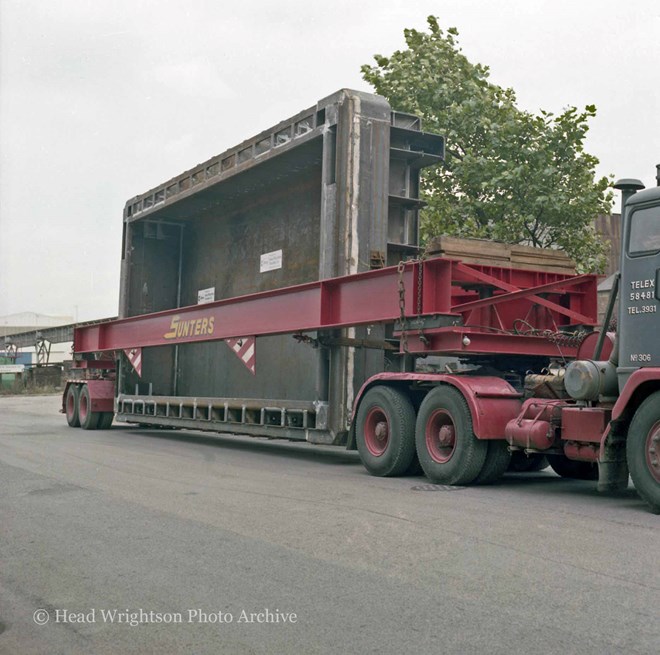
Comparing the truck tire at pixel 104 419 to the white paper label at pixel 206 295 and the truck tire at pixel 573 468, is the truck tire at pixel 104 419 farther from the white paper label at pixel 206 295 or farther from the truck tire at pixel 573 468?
the truck tire at pixel 573 468

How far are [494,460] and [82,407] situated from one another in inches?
528

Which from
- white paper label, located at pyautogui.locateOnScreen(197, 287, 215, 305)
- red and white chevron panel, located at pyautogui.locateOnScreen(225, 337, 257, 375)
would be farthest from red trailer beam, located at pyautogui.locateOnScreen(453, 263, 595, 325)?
white paper label, located at pyautogui.locateOnScreen(197, 287, 215, 305)

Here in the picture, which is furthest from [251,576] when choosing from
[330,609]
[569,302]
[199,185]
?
[199,185]

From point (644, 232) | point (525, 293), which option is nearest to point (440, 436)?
point (525, 293)

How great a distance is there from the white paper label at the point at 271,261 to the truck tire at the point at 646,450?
334 inches

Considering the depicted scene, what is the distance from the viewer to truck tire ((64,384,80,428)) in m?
20.9

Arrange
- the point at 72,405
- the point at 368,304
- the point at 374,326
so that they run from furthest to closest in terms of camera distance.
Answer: the point at 72,405 < the point at 374,326 < the point at 368,304

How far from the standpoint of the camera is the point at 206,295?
18.1 meters

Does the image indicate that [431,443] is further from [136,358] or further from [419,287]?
[136,358]

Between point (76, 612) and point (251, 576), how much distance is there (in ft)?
3.56

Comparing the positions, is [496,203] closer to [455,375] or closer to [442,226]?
[442,226]

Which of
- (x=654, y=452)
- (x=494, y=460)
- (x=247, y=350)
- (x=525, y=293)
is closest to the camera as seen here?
(x=654, y=452)

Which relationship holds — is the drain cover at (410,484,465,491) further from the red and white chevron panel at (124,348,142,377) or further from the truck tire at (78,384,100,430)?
the truck tire at (78,384,100,430)

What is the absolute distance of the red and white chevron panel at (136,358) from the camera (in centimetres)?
1856
